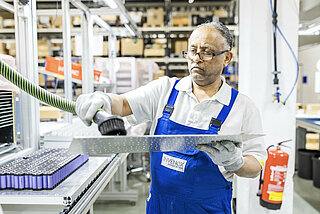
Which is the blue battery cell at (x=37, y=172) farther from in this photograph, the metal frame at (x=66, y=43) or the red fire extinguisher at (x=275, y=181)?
the red fire extinguisher at (x=275, y=181)

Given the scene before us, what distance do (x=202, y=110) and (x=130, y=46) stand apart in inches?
178

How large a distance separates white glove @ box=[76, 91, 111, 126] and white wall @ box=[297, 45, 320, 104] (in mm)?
7790

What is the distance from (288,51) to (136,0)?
527 cm

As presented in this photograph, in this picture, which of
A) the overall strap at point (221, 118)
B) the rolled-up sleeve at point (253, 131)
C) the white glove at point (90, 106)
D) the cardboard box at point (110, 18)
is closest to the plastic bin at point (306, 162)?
the rolled-up sleeve at point (253, 131)

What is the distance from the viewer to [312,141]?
522 centimetres

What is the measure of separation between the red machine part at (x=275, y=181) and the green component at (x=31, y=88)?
1950 millimetres

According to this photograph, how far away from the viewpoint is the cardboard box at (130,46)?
5.78m

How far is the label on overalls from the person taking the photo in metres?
1.44

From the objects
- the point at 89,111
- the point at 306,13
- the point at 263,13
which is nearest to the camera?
the point at 89,111

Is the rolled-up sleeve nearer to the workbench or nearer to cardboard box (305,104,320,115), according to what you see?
the workbench

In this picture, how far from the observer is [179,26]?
19.6 ft

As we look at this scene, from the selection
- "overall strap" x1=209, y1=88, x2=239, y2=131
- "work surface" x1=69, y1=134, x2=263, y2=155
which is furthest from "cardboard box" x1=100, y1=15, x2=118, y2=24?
"work surface" x1=69, y1=134, x2=263, y2=155

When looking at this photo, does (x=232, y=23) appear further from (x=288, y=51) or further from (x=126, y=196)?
(x=126, y=196)

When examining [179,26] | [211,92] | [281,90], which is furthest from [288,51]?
[179,26]
